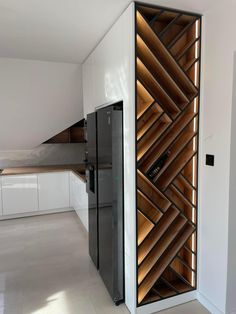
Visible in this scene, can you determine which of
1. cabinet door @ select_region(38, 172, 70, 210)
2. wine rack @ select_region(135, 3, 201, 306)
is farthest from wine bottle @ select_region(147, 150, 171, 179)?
cabinet door @ select_region(38, 172, 70, 210)

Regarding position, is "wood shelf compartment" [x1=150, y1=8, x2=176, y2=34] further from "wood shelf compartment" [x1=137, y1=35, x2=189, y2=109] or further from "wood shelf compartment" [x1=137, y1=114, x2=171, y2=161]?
"wood shelf compartment" [x1=137, y1=114, x2=171, y2=161]

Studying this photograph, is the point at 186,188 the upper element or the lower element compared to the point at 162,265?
upper

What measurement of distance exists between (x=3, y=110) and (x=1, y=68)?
728 mm

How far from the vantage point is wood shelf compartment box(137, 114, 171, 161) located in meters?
2.07

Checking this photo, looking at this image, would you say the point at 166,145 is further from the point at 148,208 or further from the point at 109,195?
the point at 109,195

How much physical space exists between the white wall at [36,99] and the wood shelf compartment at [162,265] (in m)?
2.75

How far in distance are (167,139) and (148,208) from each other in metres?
0.66

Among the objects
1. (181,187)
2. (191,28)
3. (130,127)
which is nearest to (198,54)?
(191,28)

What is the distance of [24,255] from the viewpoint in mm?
3148

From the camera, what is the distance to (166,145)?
214 centimetres

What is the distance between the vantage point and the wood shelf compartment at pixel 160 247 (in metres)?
2.14

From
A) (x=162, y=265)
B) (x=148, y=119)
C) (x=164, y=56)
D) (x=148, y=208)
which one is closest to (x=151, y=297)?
(x=162, y=265)

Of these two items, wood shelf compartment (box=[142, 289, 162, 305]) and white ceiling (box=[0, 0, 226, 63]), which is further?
wood shelf compartment (box=[142, 289, 162, 305])

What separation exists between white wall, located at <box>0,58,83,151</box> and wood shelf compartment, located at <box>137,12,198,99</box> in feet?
6.16
